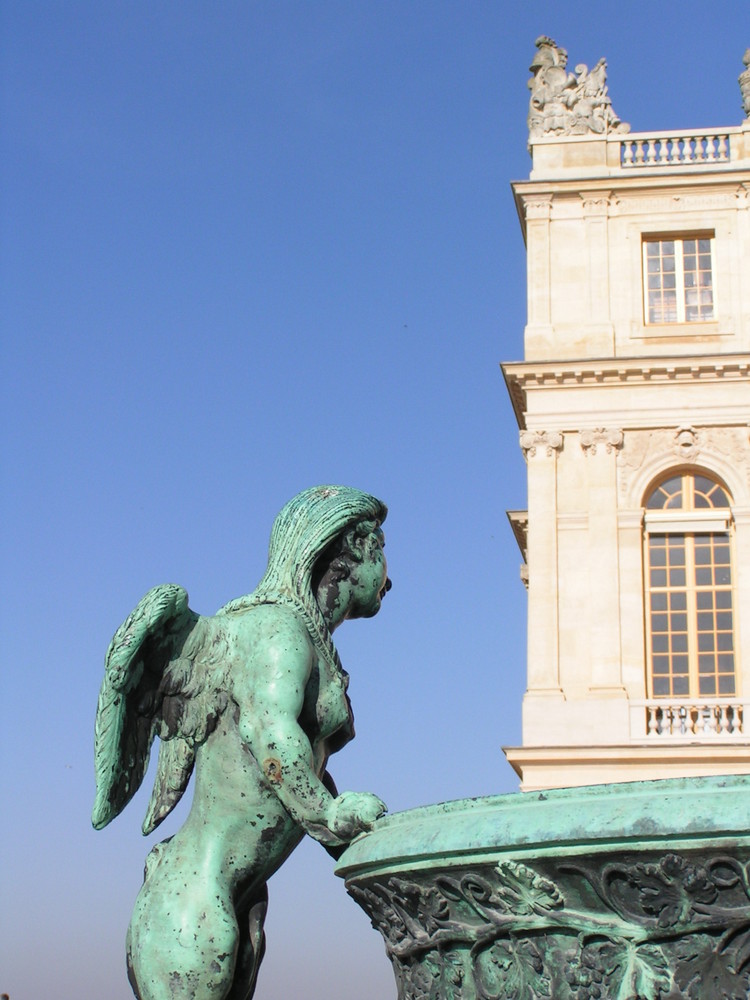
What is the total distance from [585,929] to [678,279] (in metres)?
23.1

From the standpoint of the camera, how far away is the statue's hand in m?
2.72

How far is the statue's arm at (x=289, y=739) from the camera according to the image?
2770 mm

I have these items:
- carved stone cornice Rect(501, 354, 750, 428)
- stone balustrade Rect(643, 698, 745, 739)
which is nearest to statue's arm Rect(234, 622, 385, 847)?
stone balustrade Rect(643, 698, 745, 739)

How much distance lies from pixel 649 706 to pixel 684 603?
1.81 metres

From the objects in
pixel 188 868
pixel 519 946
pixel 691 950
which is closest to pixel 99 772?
pixel 188 868

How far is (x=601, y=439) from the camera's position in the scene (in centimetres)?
2389

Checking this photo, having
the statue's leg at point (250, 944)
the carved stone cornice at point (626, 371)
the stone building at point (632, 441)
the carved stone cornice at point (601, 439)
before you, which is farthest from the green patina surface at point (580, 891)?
the carved stone cornice at point (626, 371)

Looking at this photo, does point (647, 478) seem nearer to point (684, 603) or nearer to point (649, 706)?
point (684, 603)

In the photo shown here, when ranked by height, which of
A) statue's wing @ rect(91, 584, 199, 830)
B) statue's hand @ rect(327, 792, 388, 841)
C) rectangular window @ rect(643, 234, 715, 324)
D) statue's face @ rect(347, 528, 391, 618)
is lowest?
statue's hand @ rect(327, 792, 388, 841)

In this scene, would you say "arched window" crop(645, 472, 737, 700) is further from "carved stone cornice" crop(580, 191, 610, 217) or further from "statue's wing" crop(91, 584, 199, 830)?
"statue's wing" crop(91, 584, 199, 830)

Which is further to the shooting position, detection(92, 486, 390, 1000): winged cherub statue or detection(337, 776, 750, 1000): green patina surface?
detection(92, 486, 390, 1000): winged cherub statue

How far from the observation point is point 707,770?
21.1 meters

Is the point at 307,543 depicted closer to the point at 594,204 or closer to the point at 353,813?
the point at 353,813

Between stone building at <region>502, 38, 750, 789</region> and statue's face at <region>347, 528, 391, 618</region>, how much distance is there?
18.8 meters
